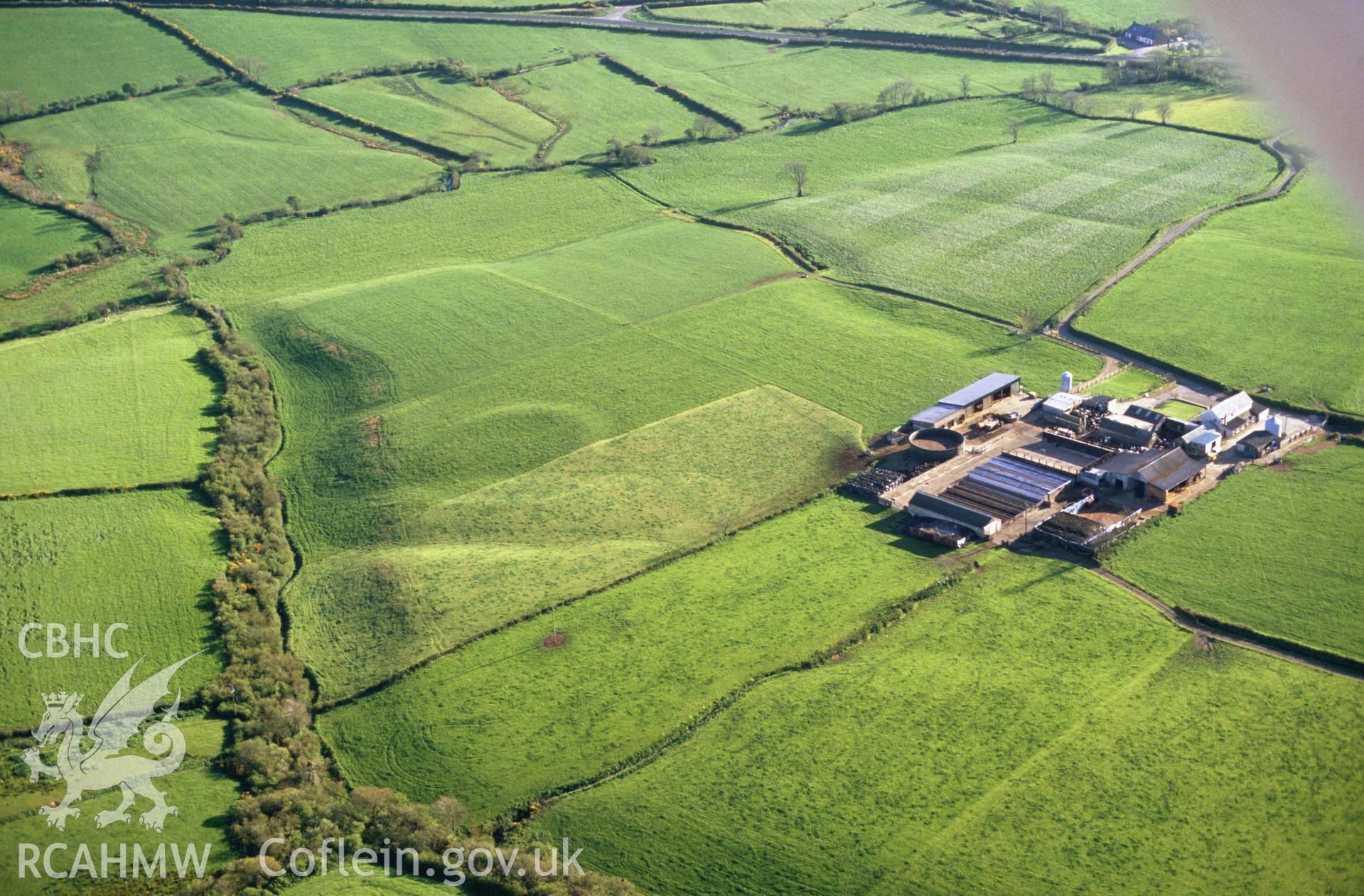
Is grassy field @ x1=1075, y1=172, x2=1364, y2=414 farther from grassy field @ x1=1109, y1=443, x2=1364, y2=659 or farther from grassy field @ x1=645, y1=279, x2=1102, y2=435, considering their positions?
grassy field @ x1=1109, y1=443, x2=1364, y2=659

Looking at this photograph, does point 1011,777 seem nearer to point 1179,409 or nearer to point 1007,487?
point 1007,487

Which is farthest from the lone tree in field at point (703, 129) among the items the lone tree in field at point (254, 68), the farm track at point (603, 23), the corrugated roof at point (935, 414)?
the corrugated roof at point (935, 414)

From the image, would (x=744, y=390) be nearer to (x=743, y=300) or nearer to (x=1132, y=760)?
(x=743, y=300)

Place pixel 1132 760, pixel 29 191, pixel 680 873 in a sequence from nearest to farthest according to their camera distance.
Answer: pixel 680 873 → pixel 1132 760 → pixel 29 191

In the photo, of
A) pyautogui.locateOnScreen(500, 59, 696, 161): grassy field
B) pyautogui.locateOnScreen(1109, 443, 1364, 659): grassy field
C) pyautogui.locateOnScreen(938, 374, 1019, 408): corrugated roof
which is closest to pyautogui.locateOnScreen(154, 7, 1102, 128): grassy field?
pyautogui.locateOnScreen(500, 59, 696, 161): grassy field

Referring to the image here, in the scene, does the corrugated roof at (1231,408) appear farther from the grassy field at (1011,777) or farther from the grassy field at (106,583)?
the grassy field at (106,583)

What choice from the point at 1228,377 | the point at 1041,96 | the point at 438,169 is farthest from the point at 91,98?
the point at 1228,377

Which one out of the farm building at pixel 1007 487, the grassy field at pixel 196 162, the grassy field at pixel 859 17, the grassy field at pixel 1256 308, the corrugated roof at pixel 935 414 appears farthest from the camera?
the grassy field at pixel 859 17
